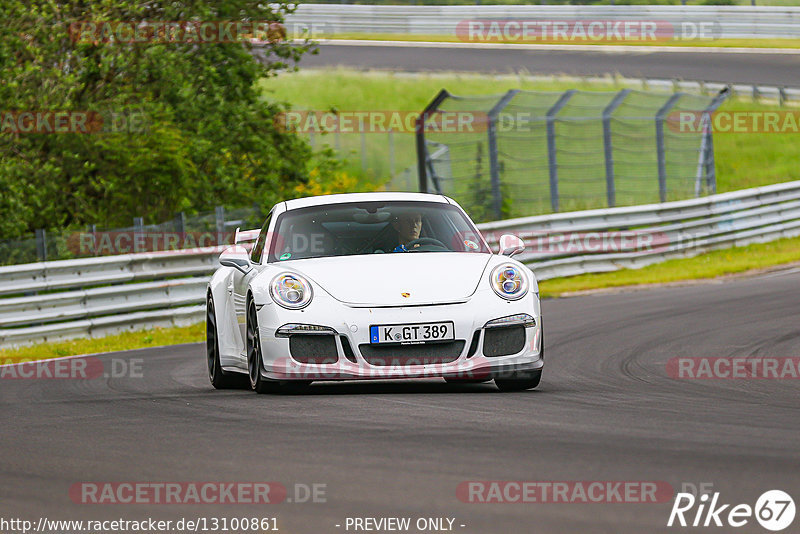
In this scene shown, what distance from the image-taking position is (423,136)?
23.5 m

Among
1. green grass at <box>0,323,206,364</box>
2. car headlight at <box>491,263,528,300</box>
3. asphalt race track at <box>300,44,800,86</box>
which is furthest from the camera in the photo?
asphalt race track at <box>300,44,800,86</box>

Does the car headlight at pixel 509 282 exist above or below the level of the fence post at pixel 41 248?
above

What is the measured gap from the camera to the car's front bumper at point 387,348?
8242 mm

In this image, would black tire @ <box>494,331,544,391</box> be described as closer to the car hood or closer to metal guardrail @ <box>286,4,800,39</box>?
the car hood

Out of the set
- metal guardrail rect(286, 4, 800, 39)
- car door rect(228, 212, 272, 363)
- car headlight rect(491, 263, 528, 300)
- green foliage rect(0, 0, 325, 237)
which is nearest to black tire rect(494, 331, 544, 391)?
car headlight rect(491, 263, 528, 300)

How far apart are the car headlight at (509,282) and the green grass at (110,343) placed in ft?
24.3

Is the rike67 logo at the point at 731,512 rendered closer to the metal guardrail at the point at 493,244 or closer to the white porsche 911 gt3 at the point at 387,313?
the white porsche 911 gt3 at the point at 387,313

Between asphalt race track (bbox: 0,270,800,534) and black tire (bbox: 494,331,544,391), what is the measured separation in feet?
0.55

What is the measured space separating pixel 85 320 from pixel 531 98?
Answer: 380 inches

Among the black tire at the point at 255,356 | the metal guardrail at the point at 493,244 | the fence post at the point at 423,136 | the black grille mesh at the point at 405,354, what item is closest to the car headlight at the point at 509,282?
the black grille mesh at the point at 405,354

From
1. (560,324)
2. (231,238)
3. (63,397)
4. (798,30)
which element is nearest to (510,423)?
(63,397)

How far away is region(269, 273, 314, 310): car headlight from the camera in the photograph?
844cm

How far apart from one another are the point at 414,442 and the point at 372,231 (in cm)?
341

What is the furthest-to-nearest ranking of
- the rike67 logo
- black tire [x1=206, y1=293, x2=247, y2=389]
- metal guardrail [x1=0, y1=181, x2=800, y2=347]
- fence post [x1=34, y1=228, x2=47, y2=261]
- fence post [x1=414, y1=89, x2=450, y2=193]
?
fence post [x1=414, y1=89, x2=450, y2=193] → fence post [x1=34, y1=228, x2=47, y2=261] → metal guardrail [x1=0, y1=181, x2=800, y2=347] → black tire [x1=206, y1=293, x2=247, y2=389] → the rike67 logo
